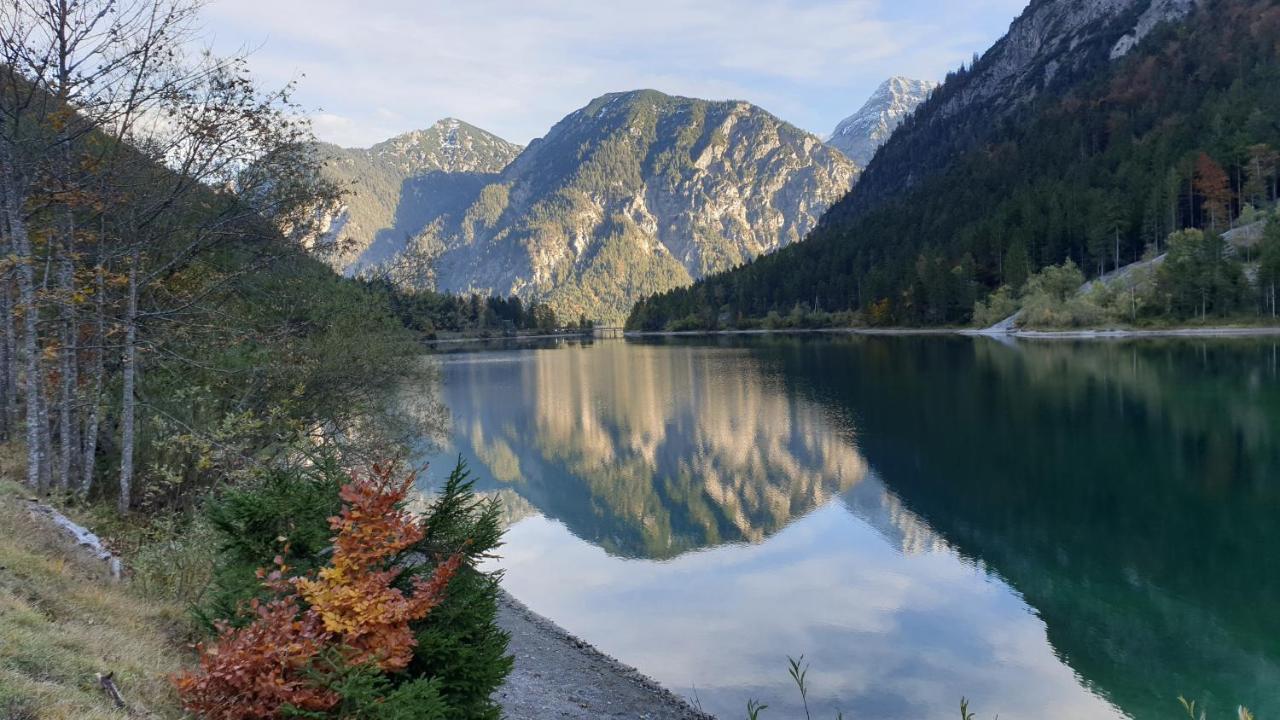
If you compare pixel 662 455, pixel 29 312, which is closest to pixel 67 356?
pixel 29 312

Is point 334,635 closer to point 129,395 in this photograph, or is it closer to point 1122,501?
point 129,395

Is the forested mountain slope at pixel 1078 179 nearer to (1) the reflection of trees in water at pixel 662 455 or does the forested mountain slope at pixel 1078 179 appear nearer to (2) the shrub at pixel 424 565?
(1) the reflection of trees in water at pixel 662 455

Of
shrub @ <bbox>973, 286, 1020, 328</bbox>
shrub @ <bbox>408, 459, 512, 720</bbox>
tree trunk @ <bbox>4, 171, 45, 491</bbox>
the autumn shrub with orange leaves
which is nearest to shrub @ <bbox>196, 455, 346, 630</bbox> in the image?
the autumn shrub with orange leaves

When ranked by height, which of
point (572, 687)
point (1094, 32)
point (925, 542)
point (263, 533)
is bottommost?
point (925, 542)

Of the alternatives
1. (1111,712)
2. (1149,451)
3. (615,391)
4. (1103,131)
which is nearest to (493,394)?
(615,391)

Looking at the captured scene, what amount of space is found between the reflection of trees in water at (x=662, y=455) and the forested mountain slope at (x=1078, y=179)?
78.3m

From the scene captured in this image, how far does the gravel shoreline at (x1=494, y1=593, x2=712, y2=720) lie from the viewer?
12016 millimetres

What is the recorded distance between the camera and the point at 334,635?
20.5 feet

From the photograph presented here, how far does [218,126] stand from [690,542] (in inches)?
698

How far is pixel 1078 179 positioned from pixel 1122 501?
134m

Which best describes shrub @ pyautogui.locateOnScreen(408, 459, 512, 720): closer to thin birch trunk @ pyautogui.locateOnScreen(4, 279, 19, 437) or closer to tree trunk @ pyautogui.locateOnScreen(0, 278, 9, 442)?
thin birch trunk @ pyautogui.locateOnScreen(4, 279, 19, 437)

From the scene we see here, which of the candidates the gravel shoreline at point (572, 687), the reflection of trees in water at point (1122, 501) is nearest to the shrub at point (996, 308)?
the reflection of trees in water at point (1122, 501)

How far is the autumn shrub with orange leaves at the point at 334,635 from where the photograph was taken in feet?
18.6

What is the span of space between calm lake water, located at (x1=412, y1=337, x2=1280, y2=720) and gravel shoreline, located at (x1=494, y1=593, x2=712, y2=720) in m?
0.84
